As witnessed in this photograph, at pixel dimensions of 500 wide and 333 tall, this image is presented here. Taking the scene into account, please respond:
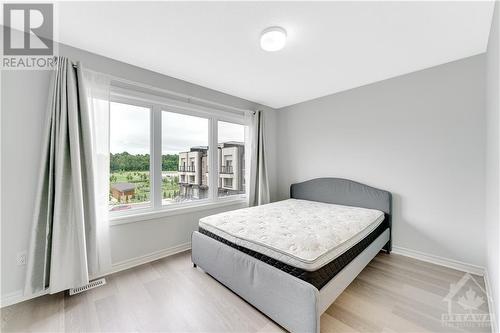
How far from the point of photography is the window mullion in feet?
8.71

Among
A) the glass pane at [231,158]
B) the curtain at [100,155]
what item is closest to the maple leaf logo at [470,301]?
the glass pane at [231,158]

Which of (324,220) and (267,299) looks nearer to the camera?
(267,299)

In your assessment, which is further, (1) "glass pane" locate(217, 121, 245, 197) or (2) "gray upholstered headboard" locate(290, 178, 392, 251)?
(1) "glass pane" locate(217, 121, 245, 197)

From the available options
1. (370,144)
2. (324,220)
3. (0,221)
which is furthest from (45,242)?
(370,144)

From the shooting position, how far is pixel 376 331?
1445 mm

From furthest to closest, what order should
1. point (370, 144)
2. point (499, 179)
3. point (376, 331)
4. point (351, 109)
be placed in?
point (351, 109) < point (370, 144) < point (376, 331) < point (499, 179)

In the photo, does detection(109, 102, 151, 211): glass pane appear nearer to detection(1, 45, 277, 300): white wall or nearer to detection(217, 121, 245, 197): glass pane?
detection(1, 45, 277, 300): white wall

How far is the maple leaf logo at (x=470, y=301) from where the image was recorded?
5.54ft

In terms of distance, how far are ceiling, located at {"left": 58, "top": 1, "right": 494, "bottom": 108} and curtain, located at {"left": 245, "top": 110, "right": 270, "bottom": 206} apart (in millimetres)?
1064

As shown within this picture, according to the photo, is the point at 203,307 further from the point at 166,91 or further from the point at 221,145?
the point at 166,91

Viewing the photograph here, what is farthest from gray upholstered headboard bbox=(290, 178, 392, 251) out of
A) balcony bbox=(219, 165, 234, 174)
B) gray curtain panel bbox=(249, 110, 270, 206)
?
balcony bbox=(219, 165, 234, 174)

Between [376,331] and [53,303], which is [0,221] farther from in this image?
[376,331]

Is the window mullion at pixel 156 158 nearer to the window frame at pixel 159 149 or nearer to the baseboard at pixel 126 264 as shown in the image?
the window frame at pixel 159 149

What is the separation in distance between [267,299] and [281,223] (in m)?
0.79
